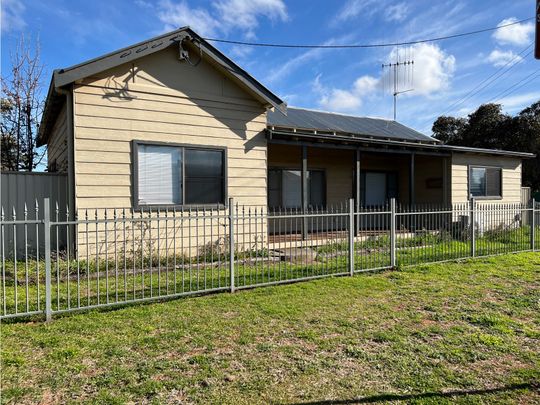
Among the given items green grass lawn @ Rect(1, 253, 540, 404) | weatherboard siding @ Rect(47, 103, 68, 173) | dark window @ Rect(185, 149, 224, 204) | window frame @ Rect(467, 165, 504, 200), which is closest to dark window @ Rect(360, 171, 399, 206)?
window frame @ Rect(467, 165, 504, 200)

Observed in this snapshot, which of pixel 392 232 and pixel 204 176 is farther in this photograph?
pixel 204 176

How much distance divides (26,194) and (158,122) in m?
3.06

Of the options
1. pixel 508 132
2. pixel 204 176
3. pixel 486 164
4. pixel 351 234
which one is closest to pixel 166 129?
pixel 204 176

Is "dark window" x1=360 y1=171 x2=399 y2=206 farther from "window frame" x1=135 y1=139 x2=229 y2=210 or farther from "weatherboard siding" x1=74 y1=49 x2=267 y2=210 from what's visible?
"window frame" x1=135 y1=139 x2=229 y2=210

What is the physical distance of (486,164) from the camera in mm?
14750

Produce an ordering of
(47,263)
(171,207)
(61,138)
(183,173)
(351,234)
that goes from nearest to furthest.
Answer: (47,263), (351,234), (171,207), (183,173), (61,138)

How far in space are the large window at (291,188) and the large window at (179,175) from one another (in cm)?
345

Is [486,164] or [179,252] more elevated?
[486,164]

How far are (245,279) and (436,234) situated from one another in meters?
6.12

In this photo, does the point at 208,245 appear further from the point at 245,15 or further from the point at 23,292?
the point at 245,15

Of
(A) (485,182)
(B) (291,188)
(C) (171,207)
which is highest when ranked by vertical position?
(A) (485,182)

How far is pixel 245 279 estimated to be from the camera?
7016mm

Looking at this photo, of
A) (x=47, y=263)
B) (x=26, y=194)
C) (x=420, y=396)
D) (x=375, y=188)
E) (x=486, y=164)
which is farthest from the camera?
(x=375, y=188)

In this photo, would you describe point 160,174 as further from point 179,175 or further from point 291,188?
point 291,188
